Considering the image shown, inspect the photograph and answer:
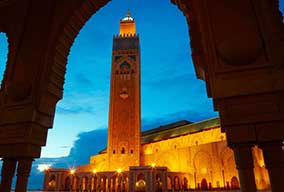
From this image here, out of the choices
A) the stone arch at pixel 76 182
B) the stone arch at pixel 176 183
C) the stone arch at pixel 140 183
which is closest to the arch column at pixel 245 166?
the stone arch at pixel 140 183

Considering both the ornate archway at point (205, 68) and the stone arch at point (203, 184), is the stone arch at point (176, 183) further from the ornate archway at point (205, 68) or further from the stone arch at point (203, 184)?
the ornate archway at point (205, 68)

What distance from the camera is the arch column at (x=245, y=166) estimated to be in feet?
6.63

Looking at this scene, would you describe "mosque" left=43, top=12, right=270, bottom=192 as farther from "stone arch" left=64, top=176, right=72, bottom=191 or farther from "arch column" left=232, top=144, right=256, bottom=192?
"arch column" left=232, top=144, right=256, bottom=192

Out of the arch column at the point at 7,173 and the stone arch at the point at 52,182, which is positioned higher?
the arch column at the point at 7,173

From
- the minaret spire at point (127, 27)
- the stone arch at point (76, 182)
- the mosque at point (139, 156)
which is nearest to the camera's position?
the mosque at point (139, 156)

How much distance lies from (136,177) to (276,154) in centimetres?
1601

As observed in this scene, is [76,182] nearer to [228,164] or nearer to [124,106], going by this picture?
[124,106]

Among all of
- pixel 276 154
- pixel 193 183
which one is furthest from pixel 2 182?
pixel 193 183

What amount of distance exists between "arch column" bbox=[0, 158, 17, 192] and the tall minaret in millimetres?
23645

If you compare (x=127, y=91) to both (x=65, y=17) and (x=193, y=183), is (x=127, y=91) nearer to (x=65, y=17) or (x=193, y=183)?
(x=193, y=183)

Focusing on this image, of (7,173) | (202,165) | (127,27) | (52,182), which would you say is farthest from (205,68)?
(127,27)

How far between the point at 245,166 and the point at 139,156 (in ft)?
85.3

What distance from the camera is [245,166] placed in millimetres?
2088

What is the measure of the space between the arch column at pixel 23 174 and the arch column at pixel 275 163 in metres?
3.12
